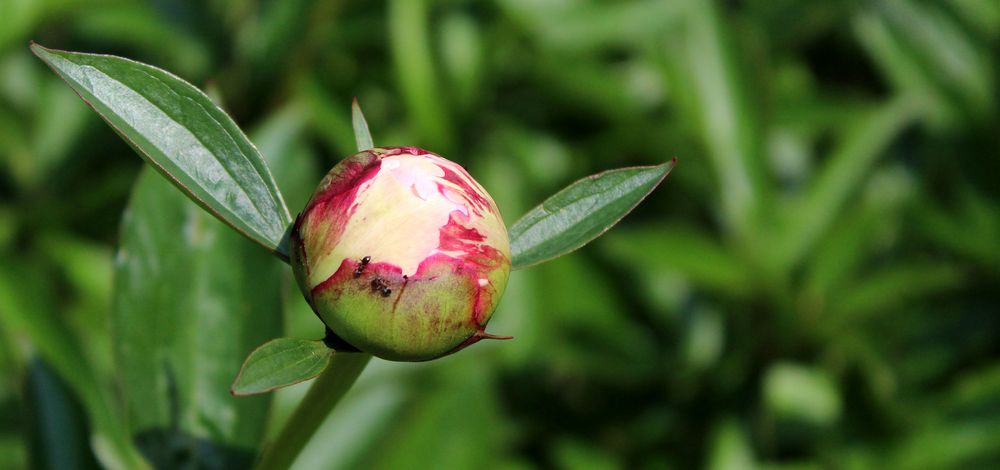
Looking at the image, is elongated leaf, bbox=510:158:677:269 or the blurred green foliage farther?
the blurred green foliage

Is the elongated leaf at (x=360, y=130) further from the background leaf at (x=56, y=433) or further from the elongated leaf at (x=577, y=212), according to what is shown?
the background leaf at (x=56, y=433)

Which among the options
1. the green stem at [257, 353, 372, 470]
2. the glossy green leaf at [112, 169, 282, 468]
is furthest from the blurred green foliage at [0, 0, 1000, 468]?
the green stem at [257, 353, 372, 470]

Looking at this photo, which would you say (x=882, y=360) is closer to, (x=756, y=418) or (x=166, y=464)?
(x=756, y=418)

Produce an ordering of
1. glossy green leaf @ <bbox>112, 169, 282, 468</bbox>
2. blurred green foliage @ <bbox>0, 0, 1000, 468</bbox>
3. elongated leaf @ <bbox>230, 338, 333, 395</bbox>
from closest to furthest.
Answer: elongated leaf @ <bbox>230, 338, 333, 395</bbox>, glossy green leaf @ <bbox>112, 169, 282, 468</bbox>, blurred green foliage @ <bbox>0, 0, 1000, 468</bbox>

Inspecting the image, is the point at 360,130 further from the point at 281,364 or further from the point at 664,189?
the point at 664,189

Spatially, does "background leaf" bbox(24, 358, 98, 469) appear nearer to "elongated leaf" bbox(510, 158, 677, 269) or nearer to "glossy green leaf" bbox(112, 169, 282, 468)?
"glossy green leaf" bbox(112, 169, 282, 468)

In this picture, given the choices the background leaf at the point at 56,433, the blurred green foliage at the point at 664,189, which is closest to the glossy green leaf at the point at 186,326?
the background leaf at the point at 56,433
